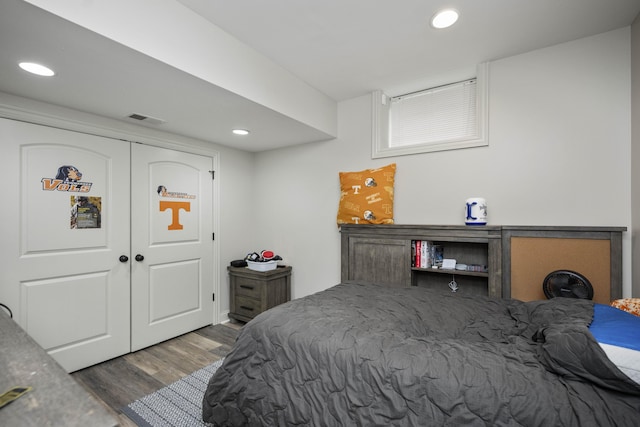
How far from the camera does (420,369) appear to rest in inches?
45.1

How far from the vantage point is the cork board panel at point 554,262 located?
2.01m

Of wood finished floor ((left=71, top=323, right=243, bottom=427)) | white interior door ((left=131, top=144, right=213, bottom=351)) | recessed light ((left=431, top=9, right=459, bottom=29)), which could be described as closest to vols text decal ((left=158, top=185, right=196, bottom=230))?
white interior door ((left=131, top=144, right=213, bottom=351))

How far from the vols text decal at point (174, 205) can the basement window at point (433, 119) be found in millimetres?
2155

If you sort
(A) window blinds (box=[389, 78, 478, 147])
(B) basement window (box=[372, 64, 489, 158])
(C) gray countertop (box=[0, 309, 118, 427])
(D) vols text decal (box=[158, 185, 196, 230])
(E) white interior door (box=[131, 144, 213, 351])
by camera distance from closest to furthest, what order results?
(C) gray countertop (box=[0, 309, 118, 427]) < (B) basement window (box=[372, 64, 489, 158]) < (A) window blinds (box=[389, 78, 478, 147]) < (E) white interior door (box=[131, 144, 213, 351]) < (D) vols text decal (box=[158, 185, 196, 230])

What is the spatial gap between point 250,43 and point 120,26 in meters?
0.94

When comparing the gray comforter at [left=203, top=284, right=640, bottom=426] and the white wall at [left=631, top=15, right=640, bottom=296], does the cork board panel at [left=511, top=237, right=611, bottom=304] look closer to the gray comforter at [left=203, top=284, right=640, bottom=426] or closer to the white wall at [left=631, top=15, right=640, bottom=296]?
the white wall at [left=631, top=15, right=640, bottom=296]

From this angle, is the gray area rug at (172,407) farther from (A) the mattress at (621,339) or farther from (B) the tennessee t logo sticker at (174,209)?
(A) the mattress at (621,339)

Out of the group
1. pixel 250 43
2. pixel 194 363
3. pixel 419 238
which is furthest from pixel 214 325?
pixel 250 43

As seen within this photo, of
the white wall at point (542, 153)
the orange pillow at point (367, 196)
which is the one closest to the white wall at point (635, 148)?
the white wall at point (542, 153)

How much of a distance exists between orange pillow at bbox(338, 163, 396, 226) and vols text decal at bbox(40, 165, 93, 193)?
2387 mm

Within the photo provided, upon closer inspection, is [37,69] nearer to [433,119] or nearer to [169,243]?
[169,243]

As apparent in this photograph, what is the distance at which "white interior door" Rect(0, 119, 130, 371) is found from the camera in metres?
2.21

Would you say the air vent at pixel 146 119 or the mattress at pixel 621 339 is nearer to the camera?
the mattress at pixel 621 339

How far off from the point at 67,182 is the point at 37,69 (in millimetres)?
981
